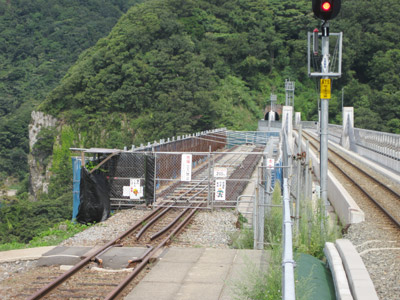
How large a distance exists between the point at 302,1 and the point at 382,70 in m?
28.5

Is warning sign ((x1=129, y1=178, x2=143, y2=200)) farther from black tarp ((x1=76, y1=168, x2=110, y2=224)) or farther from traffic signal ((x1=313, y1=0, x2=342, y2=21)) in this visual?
traffic signal ((x1=313, y1=0, x2=342, y2=21))

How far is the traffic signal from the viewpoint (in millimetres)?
10508

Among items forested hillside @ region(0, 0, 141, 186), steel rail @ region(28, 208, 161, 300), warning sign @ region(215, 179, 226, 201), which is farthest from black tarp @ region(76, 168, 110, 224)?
forested hillside @ region(0, 0, 141, 186)

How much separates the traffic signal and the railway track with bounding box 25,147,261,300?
6239 mm

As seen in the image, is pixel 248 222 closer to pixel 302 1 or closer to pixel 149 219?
pixel 149 219

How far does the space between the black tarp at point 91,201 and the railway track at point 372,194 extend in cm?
780

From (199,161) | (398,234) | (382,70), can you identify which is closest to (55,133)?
(199,161)

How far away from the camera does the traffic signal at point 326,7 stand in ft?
34.5

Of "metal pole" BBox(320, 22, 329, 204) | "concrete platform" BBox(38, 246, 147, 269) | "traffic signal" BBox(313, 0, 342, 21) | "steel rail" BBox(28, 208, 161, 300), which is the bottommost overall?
"concrete platform" BBox(38, 246, 147, 269)

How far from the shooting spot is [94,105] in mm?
73438

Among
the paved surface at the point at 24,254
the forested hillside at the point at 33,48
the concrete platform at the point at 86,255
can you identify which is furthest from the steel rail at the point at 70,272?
the forested hillside at the point at 33,48

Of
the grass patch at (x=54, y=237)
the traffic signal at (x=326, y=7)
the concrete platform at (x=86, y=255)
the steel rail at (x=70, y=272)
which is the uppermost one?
the traffic signal at (x=326, y=7)

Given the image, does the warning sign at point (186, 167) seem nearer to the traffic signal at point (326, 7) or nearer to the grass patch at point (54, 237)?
the grass patch at point (54, 237)

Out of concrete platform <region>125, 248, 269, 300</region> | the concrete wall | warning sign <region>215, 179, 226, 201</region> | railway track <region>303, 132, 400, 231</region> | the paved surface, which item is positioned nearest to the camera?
concrete platform <region>125, 248, 269, 300</region>
